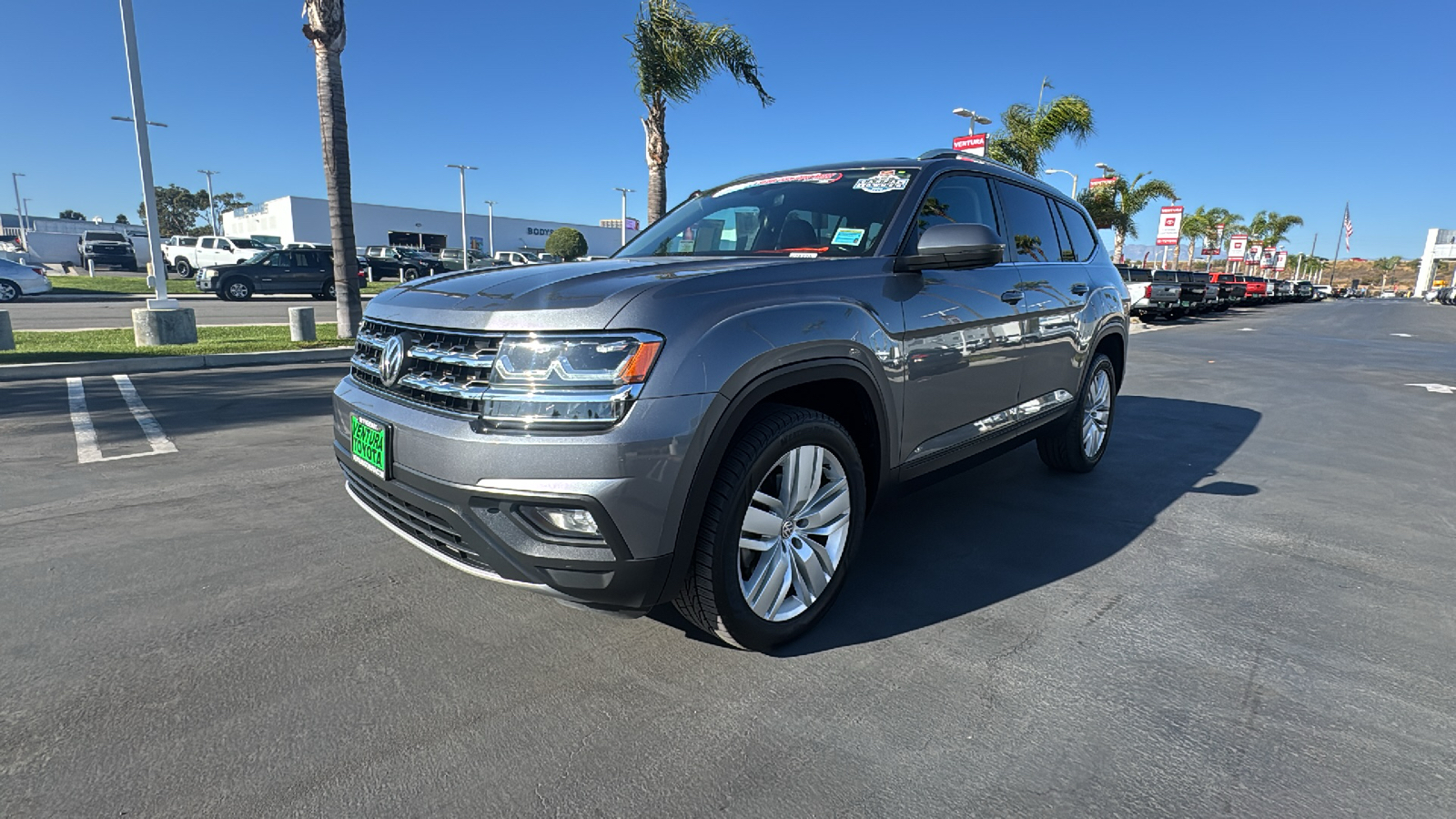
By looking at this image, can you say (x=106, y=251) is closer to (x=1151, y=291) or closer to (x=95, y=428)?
(x=95, y=428)

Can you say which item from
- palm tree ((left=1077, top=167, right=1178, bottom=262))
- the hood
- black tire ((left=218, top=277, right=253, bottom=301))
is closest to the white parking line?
the hood

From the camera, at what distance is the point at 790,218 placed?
3359 millimetres

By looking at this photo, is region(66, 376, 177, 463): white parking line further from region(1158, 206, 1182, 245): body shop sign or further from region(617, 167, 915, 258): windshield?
region(1158, 206, 1182, 245): body shop sign

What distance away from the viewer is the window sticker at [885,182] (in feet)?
10.8

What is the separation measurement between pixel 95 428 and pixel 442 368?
5147 mm

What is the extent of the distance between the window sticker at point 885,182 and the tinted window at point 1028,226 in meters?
0.84

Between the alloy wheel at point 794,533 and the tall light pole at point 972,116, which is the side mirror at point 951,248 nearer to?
the alloy wheel at point 794,533

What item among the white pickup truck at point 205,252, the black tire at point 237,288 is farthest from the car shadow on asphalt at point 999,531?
the white pickup truck at point 205,252

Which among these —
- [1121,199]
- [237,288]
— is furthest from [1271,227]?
[237,288]

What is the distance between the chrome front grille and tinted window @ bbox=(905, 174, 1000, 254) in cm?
171

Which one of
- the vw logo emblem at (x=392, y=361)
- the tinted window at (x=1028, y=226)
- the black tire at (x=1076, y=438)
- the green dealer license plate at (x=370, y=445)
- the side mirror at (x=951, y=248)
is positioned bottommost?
the black tire at (x=1076, y=438)

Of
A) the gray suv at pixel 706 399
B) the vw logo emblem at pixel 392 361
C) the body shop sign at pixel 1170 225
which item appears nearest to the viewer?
the gray suv at pixel 706 399

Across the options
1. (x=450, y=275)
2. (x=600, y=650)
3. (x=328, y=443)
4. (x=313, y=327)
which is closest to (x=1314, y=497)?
(x=600, y=650)

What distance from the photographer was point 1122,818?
189cm
